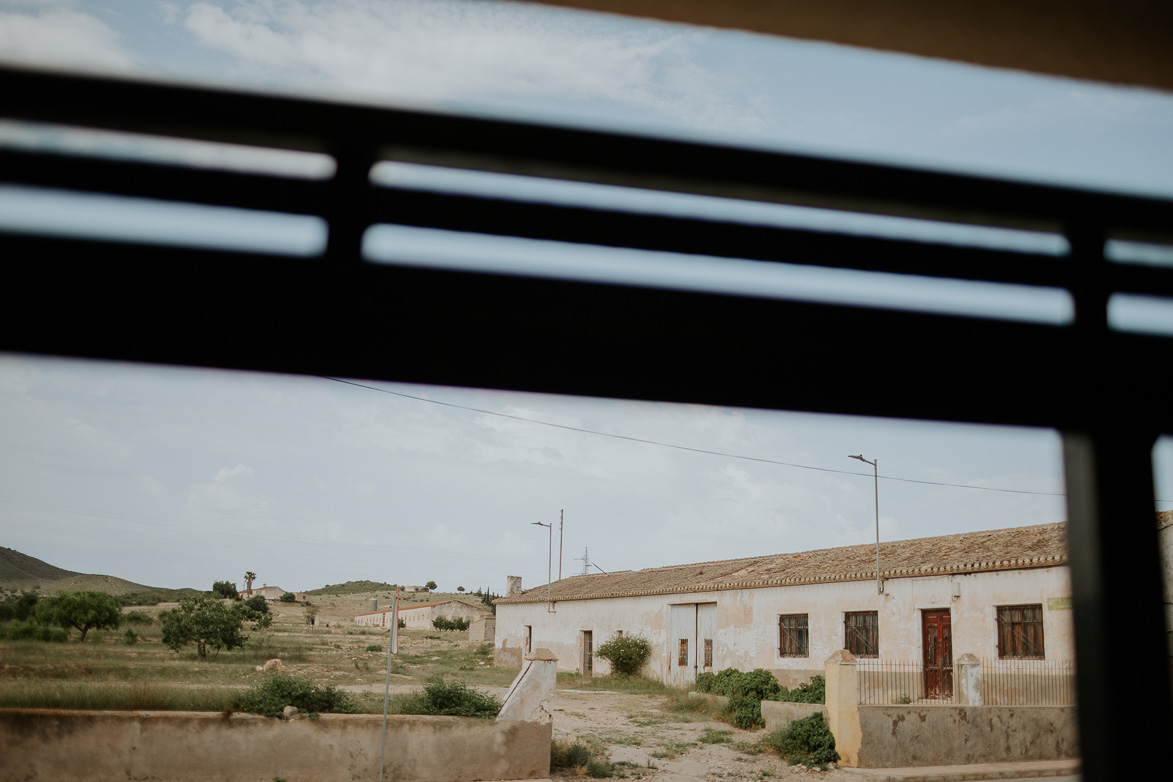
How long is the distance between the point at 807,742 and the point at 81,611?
15410 millimetres

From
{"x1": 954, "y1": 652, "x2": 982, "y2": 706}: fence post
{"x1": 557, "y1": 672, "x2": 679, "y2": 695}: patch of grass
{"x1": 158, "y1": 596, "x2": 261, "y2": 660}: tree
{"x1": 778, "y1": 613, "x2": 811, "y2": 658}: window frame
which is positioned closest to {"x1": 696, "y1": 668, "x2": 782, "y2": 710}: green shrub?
{"x1": 778, "y1": 613, "x2": 811, "y2": 658}: window frame

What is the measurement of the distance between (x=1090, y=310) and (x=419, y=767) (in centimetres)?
927

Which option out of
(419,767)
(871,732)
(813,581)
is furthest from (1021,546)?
(419,767)

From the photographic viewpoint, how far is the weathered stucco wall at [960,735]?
442 inches

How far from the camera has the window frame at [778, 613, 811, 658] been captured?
18328 millimetres

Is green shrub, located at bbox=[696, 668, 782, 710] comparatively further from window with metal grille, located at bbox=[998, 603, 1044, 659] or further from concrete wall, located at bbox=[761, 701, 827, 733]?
window with metal grille, located at bbox=[998, 603, 1044, 659]

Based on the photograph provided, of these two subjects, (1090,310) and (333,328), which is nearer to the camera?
(333,328)

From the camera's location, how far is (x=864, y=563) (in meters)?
18.4

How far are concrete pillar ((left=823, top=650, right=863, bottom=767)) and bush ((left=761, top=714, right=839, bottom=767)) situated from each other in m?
0.12

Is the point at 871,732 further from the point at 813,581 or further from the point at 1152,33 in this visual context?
the point at 1152,33

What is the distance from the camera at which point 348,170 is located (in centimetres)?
123

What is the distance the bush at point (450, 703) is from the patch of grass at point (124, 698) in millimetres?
2111

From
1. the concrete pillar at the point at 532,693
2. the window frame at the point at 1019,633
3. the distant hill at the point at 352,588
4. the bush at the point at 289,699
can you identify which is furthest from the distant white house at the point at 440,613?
the bush at the point at 289,699

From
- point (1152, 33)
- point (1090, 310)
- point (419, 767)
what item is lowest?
point (419, 767)
